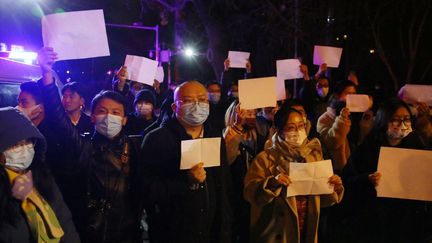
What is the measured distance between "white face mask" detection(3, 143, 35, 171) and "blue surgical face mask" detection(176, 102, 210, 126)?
1349mm

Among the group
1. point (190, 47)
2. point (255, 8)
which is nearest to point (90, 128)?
point (255, 8)

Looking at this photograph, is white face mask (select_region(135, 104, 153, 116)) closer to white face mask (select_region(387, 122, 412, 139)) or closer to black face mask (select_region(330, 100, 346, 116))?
black face mask (select_region(330, 100, 346, 116))

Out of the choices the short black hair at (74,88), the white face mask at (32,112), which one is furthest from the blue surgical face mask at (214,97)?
the white face mask at (32,112)

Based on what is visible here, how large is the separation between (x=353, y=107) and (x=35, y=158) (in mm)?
4086

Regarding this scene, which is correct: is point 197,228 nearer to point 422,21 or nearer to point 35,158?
point 35,158

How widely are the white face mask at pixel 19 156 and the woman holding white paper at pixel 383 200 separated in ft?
8.78

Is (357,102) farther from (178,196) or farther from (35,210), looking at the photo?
(35,210)

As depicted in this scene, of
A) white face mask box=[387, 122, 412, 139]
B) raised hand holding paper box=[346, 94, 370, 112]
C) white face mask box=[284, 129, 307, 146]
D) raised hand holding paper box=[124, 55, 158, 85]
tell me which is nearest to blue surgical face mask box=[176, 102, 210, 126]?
white face mask box=[284, 129, 307, 146]

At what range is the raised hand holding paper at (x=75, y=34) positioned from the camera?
3.70 metres

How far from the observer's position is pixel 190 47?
77.0 ft

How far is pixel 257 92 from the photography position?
15.6 feet

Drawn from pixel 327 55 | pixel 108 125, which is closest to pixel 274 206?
pixel 108 125

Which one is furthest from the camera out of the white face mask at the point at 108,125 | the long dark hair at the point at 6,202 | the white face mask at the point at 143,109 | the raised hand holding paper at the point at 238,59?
the raised hand holding paper at the point at 238,59

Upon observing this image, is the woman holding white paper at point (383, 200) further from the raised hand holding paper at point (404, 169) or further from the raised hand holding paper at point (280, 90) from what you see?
the raised hand holding paper at point (280, 90)
